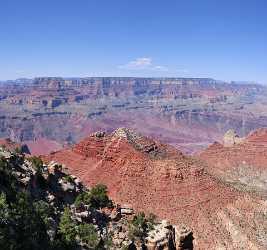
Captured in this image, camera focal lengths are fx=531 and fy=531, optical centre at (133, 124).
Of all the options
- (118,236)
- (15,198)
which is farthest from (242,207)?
(15,198)

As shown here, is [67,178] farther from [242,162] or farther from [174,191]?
[242,162]

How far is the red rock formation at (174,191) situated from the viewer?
61.3 m

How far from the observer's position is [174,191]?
66.6 metres

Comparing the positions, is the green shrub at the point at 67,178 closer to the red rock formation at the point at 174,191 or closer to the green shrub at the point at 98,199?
the green shrub at the point at 98,199

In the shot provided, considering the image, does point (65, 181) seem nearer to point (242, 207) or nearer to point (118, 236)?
point (118, 236)

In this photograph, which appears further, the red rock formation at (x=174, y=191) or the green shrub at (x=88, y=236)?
the red rock formation at (x=174, y=191)

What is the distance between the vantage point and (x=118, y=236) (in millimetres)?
40000

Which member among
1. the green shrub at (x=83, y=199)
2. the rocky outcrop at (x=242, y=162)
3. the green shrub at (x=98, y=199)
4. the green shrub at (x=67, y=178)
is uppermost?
the green shrub at (x=67, y=178)

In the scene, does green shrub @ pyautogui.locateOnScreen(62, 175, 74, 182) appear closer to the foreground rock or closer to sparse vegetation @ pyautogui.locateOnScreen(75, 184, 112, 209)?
the foreground rock

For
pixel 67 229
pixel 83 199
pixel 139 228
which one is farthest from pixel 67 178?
pixel 67 229

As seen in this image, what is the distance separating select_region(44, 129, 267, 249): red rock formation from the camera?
201 feet

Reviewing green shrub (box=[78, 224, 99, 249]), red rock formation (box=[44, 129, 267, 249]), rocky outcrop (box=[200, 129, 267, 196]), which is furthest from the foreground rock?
rocky outcrop (box=[200, 129, 267, 196])

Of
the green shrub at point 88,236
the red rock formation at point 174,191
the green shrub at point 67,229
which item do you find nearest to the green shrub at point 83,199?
the green shrub at point 67,229

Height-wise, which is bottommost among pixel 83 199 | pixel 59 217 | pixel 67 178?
pixel 83 199
